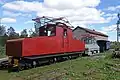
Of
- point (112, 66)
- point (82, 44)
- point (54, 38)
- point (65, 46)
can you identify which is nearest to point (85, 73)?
point (112, 66)

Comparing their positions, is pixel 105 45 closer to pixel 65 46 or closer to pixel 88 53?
pixel 88 53

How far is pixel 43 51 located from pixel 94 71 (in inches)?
269

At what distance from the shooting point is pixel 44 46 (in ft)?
67.9

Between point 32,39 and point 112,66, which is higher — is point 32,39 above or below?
above

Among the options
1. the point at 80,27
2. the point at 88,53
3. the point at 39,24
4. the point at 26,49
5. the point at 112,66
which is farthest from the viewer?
the point at 80,27

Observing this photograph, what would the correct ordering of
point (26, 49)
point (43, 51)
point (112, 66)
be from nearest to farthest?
point (112, 66)
point (26, 49)
point (43, 51)

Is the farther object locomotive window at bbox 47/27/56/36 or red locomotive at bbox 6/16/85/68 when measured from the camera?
locomotive window at bbox 47/27/56/36

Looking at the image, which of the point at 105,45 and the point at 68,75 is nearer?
the point at 68,75

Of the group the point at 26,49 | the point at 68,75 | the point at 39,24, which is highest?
the point at 39,24

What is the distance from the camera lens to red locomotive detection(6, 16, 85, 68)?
19.0m

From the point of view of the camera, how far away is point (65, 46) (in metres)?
23.9

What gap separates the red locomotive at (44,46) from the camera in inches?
746

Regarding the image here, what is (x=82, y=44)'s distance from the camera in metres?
29.5

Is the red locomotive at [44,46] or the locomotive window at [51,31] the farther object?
the locomotive window at [51,31]
